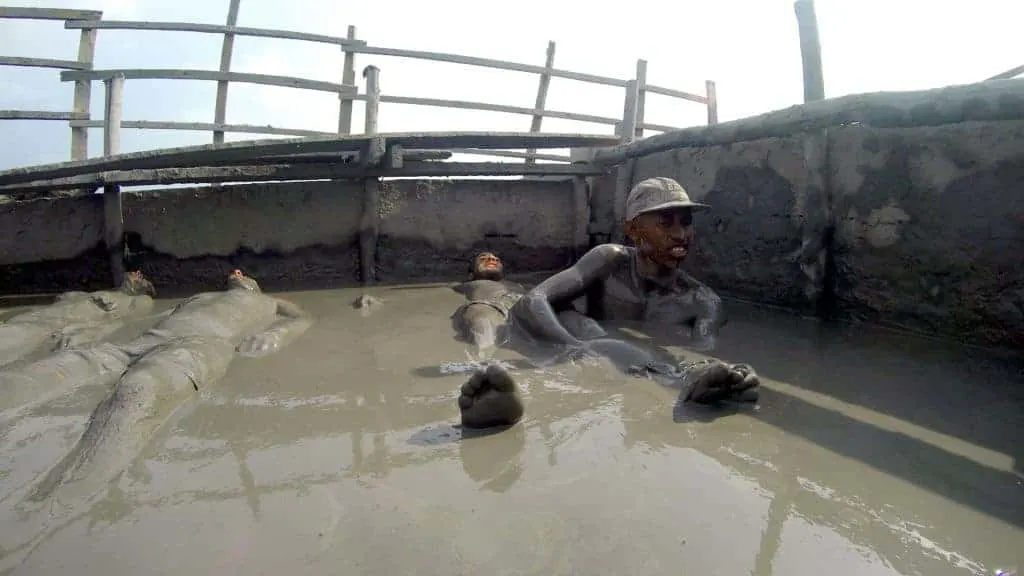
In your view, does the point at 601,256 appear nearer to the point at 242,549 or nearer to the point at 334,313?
the point at 334,313

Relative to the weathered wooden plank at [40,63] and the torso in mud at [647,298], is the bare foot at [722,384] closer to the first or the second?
the torso in mud at [647,298]

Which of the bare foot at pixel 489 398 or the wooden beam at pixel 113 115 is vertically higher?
the wooden beam at pixel 113 115

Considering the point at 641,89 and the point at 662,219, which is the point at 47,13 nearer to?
the point at 662,219

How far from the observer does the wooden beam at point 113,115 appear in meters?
6.17

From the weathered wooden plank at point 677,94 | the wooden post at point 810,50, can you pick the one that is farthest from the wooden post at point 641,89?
the wooden post at point 810,50

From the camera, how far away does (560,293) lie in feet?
12.0

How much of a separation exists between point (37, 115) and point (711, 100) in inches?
360

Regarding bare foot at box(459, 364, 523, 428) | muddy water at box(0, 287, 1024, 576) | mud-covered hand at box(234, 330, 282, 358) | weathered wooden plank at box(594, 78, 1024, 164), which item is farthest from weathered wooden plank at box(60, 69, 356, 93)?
bare foot at box(459, 364, 523, 428)

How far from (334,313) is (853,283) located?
10.8ft

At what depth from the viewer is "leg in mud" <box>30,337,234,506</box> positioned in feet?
5.48

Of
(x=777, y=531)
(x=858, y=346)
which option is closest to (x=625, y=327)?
(x=858, y=346)

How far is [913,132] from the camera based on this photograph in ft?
11.0

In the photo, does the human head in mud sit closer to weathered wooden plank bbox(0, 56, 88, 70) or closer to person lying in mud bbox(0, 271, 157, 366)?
person lying in mud bbox(0, 271, 157, 366)

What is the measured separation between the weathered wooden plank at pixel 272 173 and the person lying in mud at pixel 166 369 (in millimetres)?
1240
